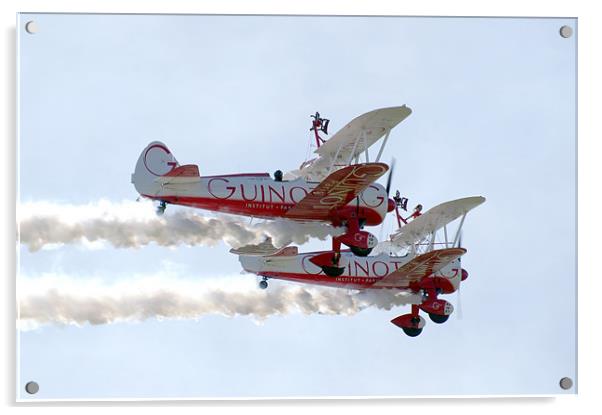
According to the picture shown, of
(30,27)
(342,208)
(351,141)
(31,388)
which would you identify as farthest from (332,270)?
(30,27)

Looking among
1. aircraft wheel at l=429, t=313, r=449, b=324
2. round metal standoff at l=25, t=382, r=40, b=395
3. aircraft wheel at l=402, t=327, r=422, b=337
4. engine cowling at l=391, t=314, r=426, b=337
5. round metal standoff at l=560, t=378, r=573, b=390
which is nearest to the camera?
round metal standoff at l=25, t=382, r=40, b=395

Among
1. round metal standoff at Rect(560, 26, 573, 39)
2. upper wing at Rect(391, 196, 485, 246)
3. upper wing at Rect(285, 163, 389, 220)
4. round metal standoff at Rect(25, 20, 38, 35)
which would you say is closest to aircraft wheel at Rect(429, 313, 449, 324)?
upper wing at Rect(391, 196, 485, 246)

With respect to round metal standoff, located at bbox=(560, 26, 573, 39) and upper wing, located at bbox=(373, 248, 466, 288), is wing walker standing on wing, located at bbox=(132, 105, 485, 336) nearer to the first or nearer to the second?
upper wing, located at bbox=(373, 248, 466, 288)

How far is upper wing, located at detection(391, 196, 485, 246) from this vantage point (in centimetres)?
1273

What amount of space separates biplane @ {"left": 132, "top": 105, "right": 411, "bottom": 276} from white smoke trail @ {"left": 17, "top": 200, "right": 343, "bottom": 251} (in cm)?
15

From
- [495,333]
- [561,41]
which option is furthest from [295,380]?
[561,41]

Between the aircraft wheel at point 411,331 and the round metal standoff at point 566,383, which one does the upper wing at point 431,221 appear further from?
the round metal standoff at point 566,383

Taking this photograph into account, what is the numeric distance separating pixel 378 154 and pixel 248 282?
1.64m

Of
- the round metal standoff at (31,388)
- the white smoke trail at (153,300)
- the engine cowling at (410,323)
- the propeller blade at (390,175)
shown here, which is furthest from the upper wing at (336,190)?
the round metal standoff at (31,388)

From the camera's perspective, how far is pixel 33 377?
33.7 ft

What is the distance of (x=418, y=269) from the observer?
13.9m

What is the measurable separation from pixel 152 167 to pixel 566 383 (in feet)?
12.5

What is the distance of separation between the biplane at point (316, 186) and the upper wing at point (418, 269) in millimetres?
632

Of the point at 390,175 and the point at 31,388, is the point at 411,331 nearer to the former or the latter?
the point at 390,175
